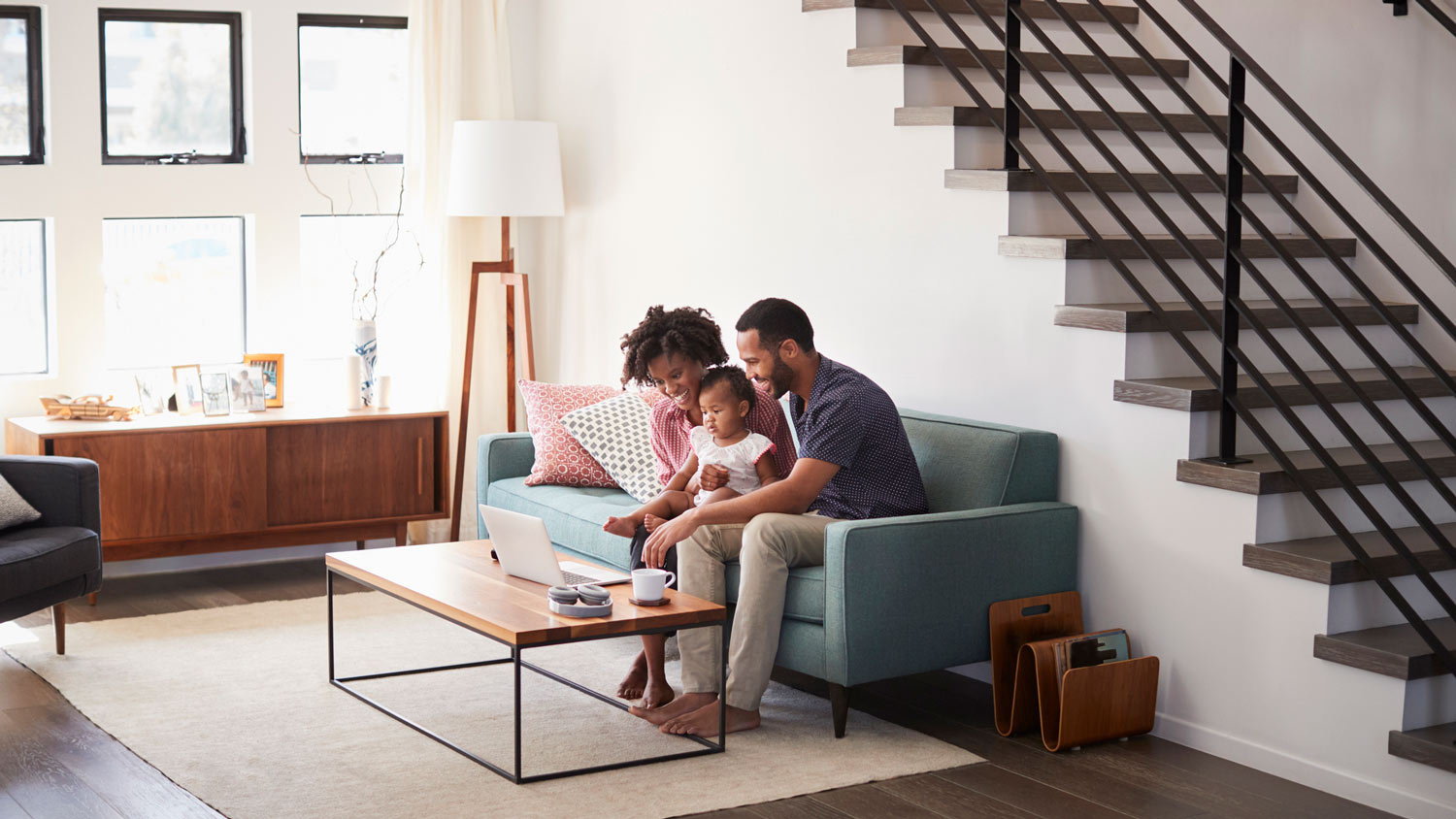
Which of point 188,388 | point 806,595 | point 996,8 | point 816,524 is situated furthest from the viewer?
point 188,388

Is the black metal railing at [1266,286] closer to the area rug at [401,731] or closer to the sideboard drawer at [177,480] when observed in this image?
the area rug at [401,731]

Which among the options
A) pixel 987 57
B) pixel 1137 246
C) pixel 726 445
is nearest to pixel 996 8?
pixel 987 57

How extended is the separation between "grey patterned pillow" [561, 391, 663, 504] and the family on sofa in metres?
0.43

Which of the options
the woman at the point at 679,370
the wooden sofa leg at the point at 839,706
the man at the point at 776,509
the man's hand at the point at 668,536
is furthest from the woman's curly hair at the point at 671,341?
the wooden sofa leg at the point at 839,706

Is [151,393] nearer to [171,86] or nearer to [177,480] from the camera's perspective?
[177,480]

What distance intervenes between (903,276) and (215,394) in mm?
2648

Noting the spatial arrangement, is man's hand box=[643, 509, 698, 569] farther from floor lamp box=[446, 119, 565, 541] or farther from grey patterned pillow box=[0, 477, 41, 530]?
floor lamp box=[446, 119, 565, 541]

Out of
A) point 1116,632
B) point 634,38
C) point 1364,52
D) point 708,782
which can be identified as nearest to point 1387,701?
point 1116,632

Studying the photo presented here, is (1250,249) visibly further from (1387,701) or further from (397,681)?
(397,681)

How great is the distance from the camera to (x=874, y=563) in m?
3.74

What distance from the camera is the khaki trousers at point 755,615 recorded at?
3.81 m

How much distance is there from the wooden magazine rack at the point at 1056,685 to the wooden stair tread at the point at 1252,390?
570mm

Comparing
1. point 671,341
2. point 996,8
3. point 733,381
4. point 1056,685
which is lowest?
point 1056,685

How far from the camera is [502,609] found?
11.6 ft
